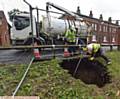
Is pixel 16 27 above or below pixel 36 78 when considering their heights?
above

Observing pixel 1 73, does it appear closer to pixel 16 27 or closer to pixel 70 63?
pixel 70 63

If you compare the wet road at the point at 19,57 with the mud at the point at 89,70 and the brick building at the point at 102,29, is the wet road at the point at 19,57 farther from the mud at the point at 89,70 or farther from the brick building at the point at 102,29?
the brick building at the point at 102,29

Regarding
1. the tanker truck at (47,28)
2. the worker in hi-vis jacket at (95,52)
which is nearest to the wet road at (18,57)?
the worker in hi-vis jacket at (95,52)

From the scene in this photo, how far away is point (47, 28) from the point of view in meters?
19.4

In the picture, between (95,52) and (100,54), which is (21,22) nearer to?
(95,52)

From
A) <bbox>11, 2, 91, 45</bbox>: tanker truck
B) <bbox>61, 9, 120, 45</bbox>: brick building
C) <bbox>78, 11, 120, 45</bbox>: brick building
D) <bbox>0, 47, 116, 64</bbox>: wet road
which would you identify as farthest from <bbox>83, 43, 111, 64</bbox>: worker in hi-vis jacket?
<bbox>78, 11, 120, 45</bbox>: brick building

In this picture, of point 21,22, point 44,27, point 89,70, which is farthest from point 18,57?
point 21,22

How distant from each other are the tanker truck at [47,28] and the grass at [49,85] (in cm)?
782

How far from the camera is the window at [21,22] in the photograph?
20.3 meters

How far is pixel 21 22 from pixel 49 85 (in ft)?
40.2

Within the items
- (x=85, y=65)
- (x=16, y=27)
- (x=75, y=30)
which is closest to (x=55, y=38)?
(x=75, y=30)

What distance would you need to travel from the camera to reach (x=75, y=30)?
19.5m

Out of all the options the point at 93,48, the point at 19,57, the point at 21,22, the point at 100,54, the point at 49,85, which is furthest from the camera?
the point at 21,22

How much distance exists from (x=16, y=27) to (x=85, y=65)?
28.4 ft
